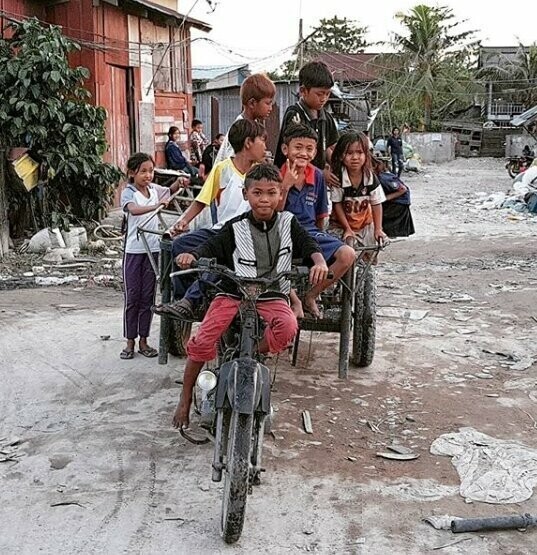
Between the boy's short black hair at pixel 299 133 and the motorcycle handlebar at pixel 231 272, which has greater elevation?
the boy's short black hair at pixel 299 133

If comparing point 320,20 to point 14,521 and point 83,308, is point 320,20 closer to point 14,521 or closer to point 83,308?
point 83,308

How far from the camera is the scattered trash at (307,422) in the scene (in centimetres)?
465

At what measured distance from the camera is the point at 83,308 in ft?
25.5

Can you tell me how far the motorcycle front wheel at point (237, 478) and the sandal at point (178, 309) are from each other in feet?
3.51

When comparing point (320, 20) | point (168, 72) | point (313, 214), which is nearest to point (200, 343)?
point (313, 214)

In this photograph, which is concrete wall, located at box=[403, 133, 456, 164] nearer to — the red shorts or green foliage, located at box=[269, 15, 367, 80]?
green foliage, located at box=[269, 15, 367, 80]

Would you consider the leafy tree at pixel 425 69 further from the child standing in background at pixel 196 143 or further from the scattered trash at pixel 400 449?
the scattered trash at pixel 400 449

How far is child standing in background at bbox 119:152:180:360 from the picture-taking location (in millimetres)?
5781

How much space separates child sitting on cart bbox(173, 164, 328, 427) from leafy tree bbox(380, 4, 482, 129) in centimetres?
3777

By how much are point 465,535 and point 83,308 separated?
17.1ft

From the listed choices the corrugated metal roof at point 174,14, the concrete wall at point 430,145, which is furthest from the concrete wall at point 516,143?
the corrugated metal roof at point 174,14

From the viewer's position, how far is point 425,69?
41.6 metres

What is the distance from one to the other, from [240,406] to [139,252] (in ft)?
9.00

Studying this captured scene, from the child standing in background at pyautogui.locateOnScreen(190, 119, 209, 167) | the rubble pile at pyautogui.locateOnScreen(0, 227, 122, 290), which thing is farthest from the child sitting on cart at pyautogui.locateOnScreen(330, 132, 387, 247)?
the child standing in background at pyautogui.locateOnScreen(190, 119, 209, 167)
